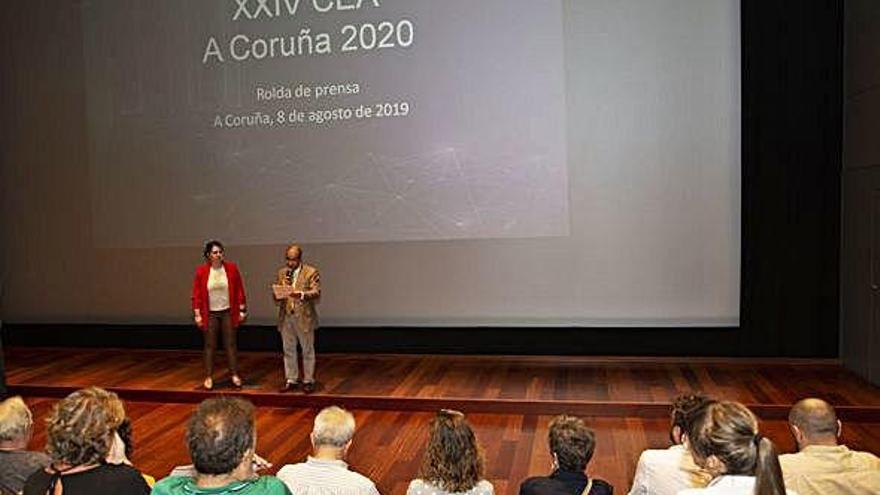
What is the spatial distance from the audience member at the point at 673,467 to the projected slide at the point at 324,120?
407 cm

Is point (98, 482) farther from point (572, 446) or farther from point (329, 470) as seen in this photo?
point (572, 446)

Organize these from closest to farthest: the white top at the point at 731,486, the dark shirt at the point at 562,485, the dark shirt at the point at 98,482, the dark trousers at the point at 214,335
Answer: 1. the white top at the point at 731,486
2. the dark shirt at the point at 98,482
3. the dark shirt at the point at 562,485
4. the dark trousers at the point at 214,335

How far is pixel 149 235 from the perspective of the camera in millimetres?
7828

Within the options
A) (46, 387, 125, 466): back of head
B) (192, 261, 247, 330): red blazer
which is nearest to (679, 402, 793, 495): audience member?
(46, 387, 125, 466): back of head

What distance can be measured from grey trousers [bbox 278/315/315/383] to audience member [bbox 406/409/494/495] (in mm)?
3530

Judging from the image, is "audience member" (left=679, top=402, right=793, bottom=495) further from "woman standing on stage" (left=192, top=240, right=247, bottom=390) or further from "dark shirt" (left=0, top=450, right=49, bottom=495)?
"woman standing on stage" (left=192, top=240, right=247, bottom=390)

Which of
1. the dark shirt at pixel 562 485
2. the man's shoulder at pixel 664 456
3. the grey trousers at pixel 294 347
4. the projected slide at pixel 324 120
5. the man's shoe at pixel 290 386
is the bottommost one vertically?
the man's shoe at pixel 290 386

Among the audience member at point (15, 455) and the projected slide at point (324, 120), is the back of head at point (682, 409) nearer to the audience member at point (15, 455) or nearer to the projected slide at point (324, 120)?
the audience member at point (15, 455)

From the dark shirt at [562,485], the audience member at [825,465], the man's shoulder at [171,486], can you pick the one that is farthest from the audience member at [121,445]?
the audience member at [825,465]

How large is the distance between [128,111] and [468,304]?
3737 millimetres

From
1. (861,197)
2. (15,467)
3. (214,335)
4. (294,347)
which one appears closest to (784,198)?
(861,197)

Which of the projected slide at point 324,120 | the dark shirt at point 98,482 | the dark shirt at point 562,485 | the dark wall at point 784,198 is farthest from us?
the projected slide at point 324,120

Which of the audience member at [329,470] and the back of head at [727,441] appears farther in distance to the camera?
the audience member at [329,470]

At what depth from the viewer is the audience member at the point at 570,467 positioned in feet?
8.30
